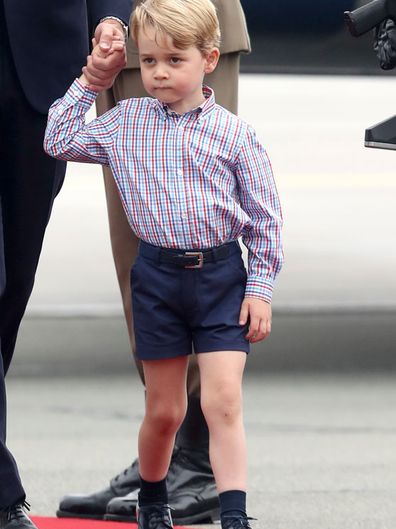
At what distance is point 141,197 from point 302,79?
1432 cm

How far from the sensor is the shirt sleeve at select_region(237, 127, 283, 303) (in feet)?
9.70

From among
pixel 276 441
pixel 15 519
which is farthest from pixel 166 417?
pixel 276 441

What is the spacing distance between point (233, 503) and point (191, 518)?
0.61 m

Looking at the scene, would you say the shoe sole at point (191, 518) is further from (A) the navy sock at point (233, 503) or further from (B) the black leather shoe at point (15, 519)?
(A) the navy sock at point (233, 503)

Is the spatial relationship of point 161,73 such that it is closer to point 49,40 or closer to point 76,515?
point 49,40

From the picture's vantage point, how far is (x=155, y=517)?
316cm

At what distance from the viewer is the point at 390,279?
6.46 m

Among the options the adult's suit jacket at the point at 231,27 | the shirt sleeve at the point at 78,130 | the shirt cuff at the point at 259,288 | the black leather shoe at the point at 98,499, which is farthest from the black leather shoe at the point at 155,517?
the adult's suit jacket at the point at 231,27

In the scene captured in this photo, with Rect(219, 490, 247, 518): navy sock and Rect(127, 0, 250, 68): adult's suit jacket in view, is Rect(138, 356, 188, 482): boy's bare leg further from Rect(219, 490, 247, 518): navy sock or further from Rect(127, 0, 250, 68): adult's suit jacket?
Rect(127, 0, 250, 68): adult's suit jacket

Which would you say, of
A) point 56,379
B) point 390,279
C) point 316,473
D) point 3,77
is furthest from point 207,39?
point 390,279

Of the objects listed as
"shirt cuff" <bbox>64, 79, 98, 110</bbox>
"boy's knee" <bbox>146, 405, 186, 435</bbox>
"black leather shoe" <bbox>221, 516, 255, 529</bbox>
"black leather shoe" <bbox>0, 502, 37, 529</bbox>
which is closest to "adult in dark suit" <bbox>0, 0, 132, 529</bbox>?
"black leather shoe" <bbox>0, 502, 37, 529</bbox>

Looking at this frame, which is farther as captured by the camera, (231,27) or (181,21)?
(231,27)

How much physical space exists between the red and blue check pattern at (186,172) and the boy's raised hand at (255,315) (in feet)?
0.06

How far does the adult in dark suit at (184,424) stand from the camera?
354 centimetres
